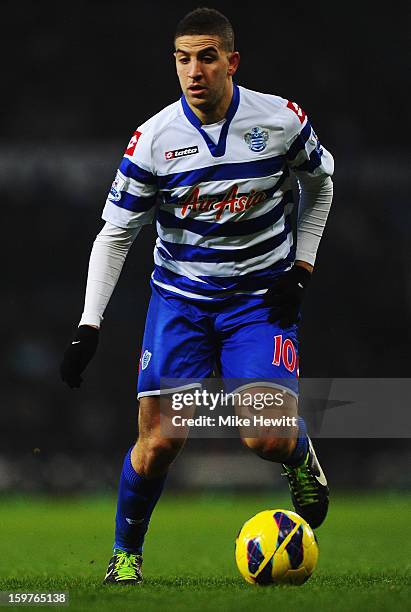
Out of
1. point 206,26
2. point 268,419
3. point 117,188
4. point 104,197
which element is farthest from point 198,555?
point 104,197

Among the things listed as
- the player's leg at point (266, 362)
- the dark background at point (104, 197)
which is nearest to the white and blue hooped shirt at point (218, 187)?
the player's leg at point (266, 362)

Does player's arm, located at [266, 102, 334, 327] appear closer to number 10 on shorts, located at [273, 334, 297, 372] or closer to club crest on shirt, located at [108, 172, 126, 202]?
number 10 on shorts, located at [273, 334, 297, 372]

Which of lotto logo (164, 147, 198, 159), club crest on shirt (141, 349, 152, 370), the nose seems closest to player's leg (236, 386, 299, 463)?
club crest on shirt (141, 349, 152, 370)

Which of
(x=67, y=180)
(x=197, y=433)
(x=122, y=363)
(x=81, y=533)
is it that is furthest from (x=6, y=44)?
(x=81, y=533)

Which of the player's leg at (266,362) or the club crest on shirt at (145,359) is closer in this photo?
the player's leg at (266,362)

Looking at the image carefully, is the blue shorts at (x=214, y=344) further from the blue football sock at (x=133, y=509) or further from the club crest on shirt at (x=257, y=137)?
the club crest on shirt at (x=257, y=137)

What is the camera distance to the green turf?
366cm

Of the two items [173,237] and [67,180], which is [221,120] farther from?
[67,180]

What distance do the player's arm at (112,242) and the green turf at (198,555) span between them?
0.83 meters

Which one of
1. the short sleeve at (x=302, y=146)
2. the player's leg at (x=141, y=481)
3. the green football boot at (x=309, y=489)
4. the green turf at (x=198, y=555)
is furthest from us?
the green football boot at (x=309, y=489)

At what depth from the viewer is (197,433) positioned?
28.3 feet

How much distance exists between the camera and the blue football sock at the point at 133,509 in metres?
4.64

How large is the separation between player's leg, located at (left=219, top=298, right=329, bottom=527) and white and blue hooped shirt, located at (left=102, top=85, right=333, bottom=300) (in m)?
0.10

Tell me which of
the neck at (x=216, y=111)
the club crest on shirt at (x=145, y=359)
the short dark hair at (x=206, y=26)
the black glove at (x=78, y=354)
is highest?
the short dark hair at (x=206, y=26)
